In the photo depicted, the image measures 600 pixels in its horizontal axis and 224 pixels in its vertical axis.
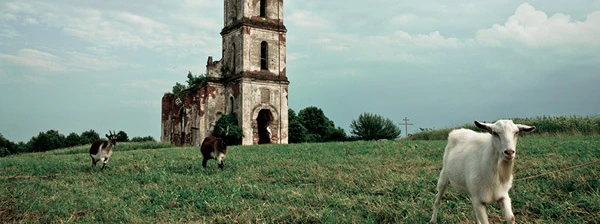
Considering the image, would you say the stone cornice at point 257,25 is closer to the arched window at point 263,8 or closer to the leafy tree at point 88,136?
the arched window at point 263,8

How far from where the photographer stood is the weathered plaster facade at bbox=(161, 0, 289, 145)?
33375 mm

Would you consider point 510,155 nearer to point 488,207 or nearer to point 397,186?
point 488,207

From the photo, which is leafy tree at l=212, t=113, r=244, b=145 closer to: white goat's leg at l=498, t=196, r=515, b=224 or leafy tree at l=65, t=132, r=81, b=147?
leafy tree at l=65, t=132, r=81, b=147

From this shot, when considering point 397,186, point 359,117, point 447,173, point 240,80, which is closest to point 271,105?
point 240,80

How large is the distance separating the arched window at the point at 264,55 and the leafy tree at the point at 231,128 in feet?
14.9

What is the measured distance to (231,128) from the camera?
31828 millimetres

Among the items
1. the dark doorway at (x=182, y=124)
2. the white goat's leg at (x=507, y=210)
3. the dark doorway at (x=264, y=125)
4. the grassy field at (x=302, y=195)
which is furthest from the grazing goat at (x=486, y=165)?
the dark doorway at (x=182, y=124)

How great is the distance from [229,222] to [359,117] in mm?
42446

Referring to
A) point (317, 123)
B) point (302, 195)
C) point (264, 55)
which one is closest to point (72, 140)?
point (317, 123)

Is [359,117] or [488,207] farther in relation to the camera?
[359,117]

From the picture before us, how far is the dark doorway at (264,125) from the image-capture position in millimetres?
34406

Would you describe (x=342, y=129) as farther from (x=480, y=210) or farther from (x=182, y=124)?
(x=480, y=210)

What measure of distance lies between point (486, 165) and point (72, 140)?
54.9 metres

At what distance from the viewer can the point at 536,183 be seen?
686cm
